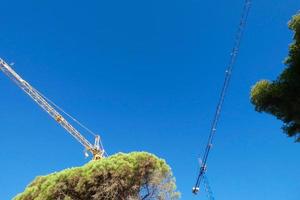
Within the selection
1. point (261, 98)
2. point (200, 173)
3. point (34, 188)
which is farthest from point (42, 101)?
point (261, 98)

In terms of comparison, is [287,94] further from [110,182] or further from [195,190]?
[195,190]

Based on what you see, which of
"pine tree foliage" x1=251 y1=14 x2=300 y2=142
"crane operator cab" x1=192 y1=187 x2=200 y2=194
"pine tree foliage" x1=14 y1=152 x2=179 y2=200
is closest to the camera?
"pine tree foliage" x1=251 y1=14 x2=300 y2=142

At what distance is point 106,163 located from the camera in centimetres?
2450

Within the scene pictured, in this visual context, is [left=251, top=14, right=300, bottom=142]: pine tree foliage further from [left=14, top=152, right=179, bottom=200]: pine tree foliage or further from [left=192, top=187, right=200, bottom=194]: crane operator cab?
[left=192, top=187, right=200, bottom=194]: crane operator cab

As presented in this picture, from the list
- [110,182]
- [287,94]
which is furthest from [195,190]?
[287,94]

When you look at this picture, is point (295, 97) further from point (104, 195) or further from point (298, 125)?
point (104, 195)

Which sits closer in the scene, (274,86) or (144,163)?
(274,86)

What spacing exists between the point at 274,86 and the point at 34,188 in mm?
15308

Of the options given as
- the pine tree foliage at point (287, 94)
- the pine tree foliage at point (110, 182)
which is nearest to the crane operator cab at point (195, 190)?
the pine tree foliage at point (110, 182)

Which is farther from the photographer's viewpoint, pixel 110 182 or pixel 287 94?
pixel 110 182

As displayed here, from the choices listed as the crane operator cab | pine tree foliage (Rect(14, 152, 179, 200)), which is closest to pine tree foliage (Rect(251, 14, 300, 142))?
pine tree foliage (Rect(14, 152, 179, 200))

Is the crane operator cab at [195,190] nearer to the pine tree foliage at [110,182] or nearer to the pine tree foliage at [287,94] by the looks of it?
the pine tree foliage at [110,182]

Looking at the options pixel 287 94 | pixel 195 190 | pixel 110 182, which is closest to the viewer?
pixel 287 94

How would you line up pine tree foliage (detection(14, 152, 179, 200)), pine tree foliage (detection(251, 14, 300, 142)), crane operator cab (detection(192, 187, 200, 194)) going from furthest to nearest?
1. crane operator cab (detection(192, 187, 200, 194))
2. pine tree foliage (detection(14, 152, 179, 200))
3. pine tree foliage (detection(251, 14, 300, 142))
